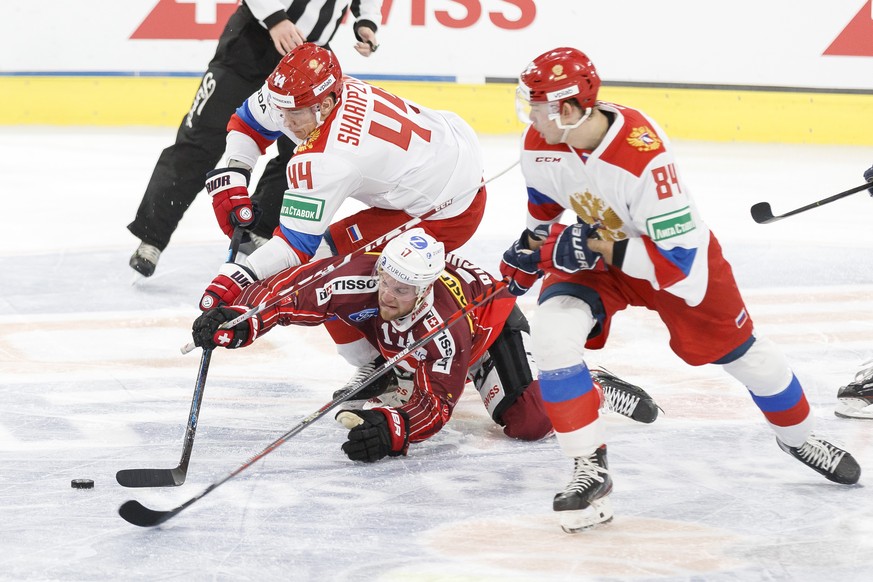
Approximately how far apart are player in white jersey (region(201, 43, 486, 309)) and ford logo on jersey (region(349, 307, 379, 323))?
0.20 metres

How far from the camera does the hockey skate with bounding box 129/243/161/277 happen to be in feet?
15.1

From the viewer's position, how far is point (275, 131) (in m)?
3.90

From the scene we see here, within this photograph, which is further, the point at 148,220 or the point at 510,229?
the point at 510,229

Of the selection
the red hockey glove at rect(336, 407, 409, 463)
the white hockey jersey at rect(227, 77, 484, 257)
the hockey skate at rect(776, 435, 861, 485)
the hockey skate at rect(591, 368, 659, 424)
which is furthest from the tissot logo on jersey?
the hockey skate at rect(776, 435, 861, 485)

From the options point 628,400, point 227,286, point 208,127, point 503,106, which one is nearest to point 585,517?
point 628,400

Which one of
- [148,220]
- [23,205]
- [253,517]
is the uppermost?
[253,517]

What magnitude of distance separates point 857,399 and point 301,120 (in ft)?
5.63

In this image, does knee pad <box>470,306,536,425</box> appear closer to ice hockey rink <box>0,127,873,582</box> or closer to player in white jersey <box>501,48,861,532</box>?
ice hockey rink <box>0,127,873,582</box>

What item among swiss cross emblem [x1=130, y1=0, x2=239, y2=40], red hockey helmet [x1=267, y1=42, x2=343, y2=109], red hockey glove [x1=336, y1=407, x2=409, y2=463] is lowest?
swiss cross emblem [x1=130, y1=0, x2=239, y2=40]

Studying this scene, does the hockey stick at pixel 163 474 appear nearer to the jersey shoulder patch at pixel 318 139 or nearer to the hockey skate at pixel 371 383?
the hockey skate at pixel 371 383

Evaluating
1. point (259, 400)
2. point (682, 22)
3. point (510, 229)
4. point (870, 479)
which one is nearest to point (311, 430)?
point (259, 400)

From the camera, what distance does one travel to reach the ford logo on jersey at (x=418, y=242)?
304 centimetres

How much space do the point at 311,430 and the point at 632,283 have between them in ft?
3.30

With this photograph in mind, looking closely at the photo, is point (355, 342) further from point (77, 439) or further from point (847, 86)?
point (847, 86)
